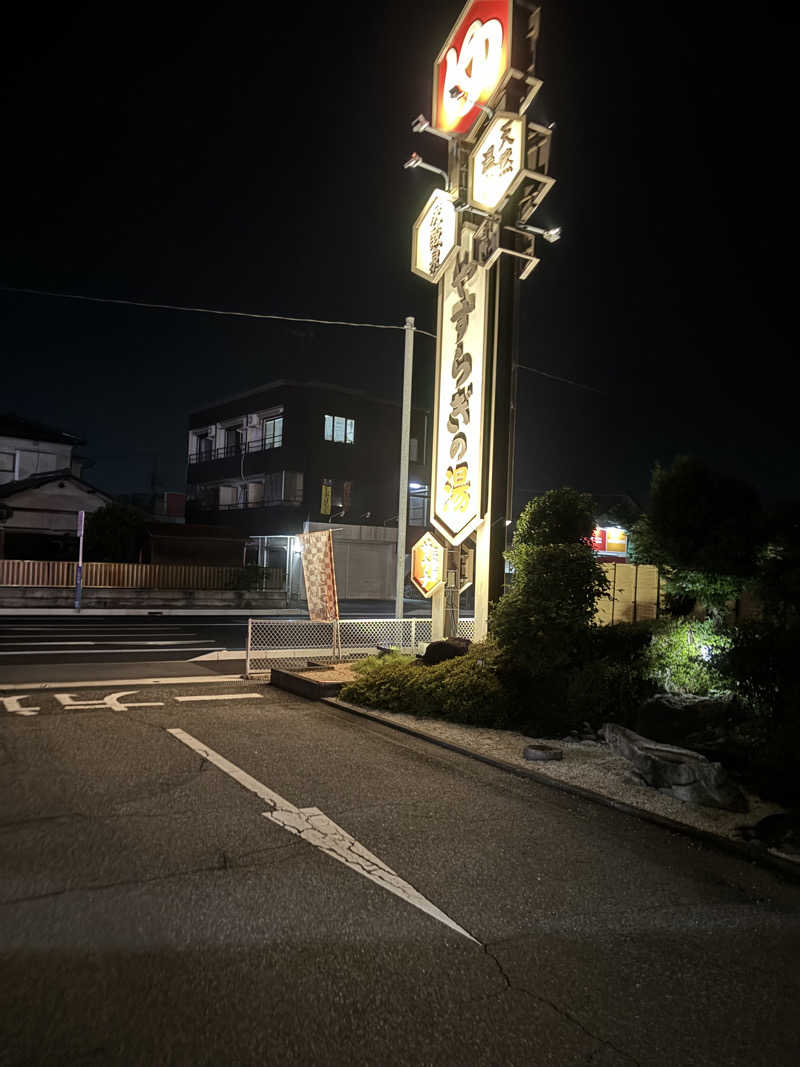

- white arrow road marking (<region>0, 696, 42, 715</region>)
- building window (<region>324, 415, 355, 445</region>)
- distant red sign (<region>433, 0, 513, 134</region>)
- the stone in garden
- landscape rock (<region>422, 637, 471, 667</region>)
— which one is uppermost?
distant red sign (<region>433, 0, 513, 134</region>)

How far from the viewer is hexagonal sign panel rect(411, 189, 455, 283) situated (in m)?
12.1

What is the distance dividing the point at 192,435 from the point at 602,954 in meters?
44.6

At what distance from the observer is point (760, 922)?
12.6 ft

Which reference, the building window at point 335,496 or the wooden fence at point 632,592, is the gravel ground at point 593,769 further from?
the building window at point 335,496

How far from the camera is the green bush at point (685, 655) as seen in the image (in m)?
7.80

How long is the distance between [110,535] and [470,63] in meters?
24.2

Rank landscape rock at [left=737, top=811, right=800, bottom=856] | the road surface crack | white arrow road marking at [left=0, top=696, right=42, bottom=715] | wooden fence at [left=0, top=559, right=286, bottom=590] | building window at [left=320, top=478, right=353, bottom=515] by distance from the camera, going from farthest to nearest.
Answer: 1. building window at [left=320, top=478, right=353, bottom=515]
2. wooden fence at [left=0, top=559, right=286, bottom=590]
3. white arrow road marking at [left=0, top=696, right=42, bottom=715]
4. landscape rock at [left=737, top=811, right=800, bottom=856]
5. the road surface crack

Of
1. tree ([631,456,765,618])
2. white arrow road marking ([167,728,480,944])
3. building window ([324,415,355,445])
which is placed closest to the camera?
white arrow road marking ([167,728,480,944])

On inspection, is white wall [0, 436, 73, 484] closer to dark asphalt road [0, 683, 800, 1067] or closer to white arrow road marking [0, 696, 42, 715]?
white arrow road marking [0, 696, 42, 715]

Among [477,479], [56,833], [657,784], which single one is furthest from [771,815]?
[477,479]

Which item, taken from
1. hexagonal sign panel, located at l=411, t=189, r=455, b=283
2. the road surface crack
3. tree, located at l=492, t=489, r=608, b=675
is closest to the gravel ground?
tree, located at l=492, t=489, r=608, b=675

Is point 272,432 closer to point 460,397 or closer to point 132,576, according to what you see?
point 132,576

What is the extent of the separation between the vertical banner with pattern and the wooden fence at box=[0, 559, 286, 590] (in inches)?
671

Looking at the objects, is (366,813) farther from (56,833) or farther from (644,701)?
(644,701)
